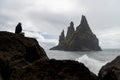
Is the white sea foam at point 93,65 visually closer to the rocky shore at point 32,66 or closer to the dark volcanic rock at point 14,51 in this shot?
the dark volcanic rock at point 14,51

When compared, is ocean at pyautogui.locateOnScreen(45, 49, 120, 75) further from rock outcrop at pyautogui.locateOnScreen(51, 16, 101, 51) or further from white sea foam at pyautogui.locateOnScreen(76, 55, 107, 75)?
rock outcrop at pyautogui.locateOnScreen(51, 16, 101, 51)

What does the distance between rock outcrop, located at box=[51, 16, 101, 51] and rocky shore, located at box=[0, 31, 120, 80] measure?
511 feet

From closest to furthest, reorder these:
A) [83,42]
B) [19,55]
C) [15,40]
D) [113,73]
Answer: [113,73], [19,55], [15,40], [83,42]

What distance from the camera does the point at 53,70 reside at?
10047mm

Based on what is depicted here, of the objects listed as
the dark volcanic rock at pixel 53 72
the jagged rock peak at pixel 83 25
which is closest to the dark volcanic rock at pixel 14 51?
the dark volcanic rock at pixel 53 72

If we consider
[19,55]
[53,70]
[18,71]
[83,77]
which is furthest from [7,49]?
[83,77]

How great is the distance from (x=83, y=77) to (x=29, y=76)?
86.2 inches

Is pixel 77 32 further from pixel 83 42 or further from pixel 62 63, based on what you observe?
pixel 62 63

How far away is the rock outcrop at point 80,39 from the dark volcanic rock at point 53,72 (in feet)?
524

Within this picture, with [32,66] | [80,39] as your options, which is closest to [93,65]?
[32,66]

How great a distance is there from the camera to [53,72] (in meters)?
9.97

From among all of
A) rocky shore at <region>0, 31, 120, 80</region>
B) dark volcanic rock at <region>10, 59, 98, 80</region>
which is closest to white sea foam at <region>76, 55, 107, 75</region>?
rocky shore at <region>0, 31, 120, 80</region>

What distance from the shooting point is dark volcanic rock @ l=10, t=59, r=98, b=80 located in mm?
9859

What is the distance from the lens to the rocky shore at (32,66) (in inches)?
392
